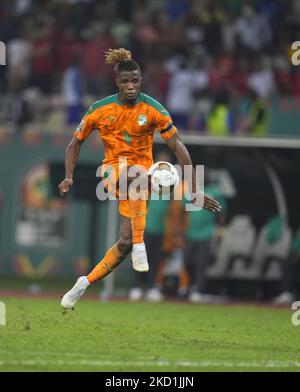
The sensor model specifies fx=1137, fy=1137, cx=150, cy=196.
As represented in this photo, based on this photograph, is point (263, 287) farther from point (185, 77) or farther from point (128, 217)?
point (128, 217)

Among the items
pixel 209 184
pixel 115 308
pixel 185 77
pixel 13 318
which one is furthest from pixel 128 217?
pixel 185 77

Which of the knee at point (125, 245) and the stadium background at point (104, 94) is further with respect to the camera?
the stadium background at point (104, 94)

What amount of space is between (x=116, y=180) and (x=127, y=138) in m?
0.43

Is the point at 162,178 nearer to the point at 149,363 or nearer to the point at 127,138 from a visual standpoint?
the point at 127,138

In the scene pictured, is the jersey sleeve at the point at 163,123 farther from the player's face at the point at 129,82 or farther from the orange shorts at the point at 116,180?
the orange shorts at the point at 116,180

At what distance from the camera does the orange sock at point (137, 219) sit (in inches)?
437

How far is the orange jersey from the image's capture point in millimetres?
11141

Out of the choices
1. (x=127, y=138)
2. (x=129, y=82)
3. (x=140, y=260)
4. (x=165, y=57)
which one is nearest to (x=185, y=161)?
(x=127, y=138)

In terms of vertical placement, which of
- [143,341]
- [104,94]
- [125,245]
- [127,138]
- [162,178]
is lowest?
[143,341]

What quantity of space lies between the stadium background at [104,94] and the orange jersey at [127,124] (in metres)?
8.39

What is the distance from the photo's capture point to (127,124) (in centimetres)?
1117

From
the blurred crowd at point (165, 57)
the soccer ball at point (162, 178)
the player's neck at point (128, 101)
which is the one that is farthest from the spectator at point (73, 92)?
the soccer ball at point (162, 178)

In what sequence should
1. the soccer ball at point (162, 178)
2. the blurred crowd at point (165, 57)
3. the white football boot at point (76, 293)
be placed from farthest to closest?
the blurred crowd at point (165, 57) → the white football boot at point (76, 293) → the soccer ball at point (162, 178)

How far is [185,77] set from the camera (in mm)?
21797
